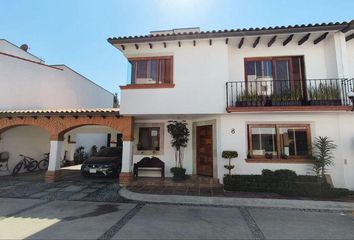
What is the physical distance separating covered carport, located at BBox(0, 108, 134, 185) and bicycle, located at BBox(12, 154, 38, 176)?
299 centimetres

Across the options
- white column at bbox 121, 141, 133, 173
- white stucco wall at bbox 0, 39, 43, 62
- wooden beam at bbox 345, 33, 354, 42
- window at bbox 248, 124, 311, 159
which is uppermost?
white stucco wall at bbox 0, 39, 43, 62

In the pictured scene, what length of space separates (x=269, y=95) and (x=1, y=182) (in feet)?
43.1

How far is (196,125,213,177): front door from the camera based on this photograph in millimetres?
9961

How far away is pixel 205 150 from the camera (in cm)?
1023

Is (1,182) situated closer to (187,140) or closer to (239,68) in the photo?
(187,140)

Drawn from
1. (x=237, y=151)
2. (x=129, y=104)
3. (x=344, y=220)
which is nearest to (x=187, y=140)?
(x=237, y=151)

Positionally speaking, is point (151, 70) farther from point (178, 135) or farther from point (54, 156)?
point (54, 156)

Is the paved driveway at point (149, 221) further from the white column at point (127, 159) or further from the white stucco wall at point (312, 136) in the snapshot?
the white stucco wall at point (312, 136)

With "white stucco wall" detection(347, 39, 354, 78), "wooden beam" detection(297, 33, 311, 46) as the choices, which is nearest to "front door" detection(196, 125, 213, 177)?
"wooden beam" detection(297, 33, 311, 46)

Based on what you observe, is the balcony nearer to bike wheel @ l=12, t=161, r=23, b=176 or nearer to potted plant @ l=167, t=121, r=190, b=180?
potted plant @ l=167, t=121, r=190, b=180

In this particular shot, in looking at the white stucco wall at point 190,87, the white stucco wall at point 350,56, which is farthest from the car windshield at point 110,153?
the white stucco wall at point 350,56

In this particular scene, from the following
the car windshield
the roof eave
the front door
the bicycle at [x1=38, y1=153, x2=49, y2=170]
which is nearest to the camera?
the roof eave

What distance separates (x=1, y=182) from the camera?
1052 centimetres

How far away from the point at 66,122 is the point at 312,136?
36.7ft
